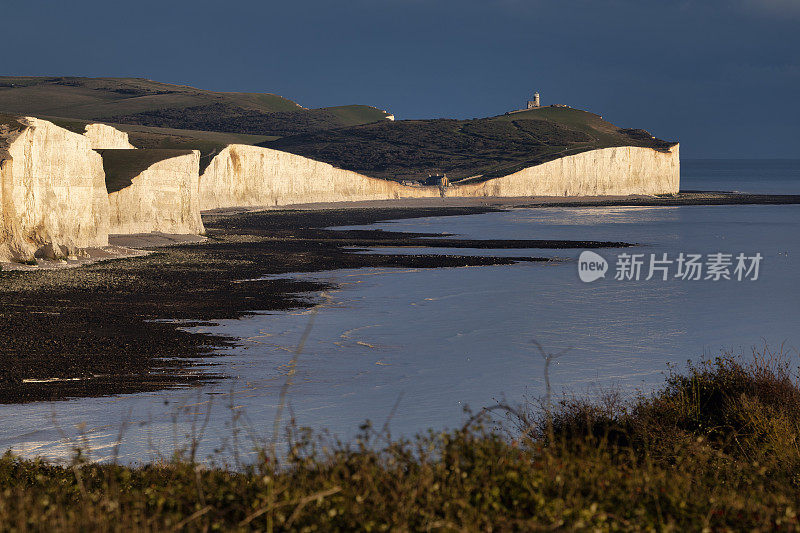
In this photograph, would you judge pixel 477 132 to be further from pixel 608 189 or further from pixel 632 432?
pixel 632 432

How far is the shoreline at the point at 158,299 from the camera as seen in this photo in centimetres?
1538

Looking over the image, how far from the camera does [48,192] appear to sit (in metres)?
32.6

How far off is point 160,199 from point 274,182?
3813 cm

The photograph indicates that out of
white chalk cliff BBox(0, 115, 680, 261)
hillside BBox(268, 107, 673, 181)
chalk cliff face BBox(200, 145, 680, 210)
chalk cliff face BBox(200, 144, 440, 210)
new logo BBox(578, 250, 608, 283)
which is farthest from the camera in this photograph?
hillside BBox(268, 107, 673, 181)

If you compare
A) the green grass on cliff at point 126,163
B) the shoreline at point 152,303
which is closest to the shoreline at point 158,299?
the shoreline at point 152,303

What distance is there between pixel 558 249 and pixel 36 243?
2256 centimetres

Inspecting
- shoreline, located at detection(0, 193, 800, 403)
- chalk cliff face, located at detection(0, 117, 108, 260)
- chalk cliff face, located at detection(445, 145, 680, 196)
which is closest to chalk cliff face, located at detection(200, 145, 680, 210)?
chalk cliff face, located at detection(445, 145, 680, 196)

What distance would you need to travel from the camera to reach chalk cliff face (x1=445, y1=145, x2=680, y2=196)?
108 meters

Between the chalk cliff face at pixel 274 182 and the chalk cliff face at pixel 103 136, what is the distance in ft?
48.6

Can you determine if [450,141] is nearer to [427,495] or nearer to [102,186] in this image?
[102,186]

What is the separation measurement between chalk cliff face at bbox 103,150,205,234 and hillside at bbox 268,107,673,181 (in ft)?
218

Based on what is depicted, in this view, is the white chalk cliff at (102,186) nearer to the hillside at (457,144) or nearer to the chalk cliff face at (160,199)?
the chalk cliff face at (160,199)

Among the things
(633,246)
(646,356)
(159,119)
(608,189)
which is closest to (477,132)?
(608,189)

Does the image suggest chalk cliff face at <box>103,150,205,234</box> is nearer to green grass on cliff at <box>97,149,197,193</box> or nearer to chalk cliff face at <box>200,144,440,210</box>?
green grass on cliff at <box>97,149,197,193</box>
